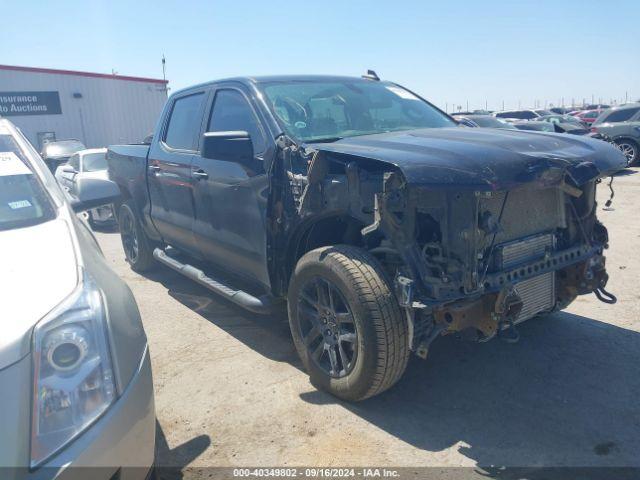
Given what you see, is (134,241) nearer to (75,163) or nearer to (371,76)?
(371,76)

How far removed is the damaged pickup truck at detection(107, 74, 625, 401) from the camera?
2.75 metres

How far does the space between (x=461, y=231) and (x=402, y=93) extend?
7.54 feet

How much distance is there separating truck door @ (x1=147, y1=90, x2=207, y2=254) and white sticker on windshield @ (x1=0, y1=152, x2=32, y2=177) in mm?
1608

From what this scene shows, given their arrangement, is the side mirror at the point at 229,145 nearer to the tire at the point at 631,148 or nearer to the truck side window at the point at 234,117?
the truck side window at the point at 234,117

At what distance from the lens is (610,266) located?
18.7ft

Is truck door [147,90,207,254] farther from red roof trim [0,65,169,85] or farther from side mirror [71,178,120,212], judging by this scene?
red roof trim [0,65,169,85]

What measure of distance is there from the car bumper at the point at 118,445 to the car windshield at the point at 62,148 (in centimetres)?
1653

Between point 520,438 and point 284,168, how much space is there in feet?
6.82

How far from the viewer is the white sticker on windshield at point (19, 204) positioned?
2564 mm

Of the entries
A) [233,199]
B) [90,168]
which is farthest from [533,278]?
[90,168]

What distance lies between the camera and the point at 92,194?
10.6 ft

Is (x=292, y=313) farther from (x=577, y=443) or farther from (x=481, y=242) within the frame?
(x=577, y=443)

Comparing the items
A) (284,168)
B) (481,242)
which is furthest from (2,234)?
(481,242)

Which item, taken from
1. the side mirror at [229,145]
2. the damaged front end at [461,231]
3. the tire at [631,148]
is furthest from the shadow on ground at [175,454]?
the tire at [631,148]
